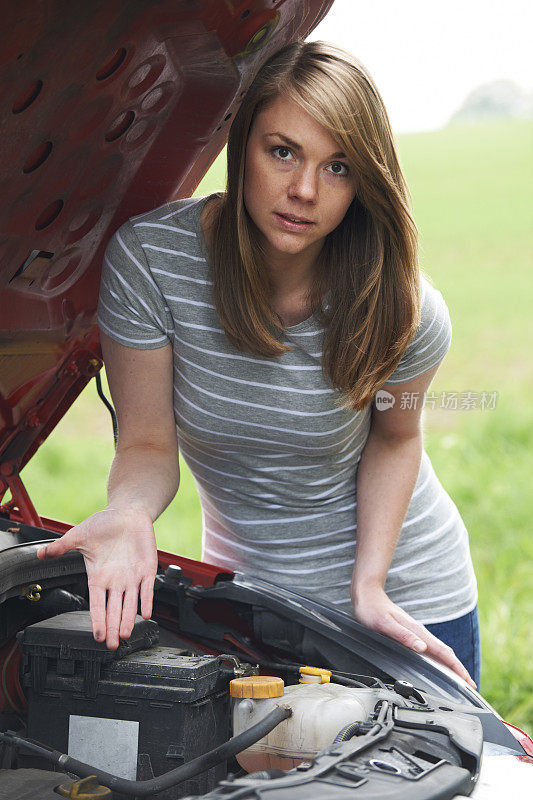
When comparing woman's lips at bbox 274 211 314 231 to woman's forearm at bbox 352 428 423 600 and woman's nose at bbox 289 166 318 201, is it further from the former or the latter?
woman's forearm at bbox 352 428 423 600

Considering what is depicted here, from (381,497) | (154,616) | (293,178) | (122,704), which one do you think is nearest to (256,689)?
(122,704)

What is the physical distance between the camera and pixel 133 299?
1448mm

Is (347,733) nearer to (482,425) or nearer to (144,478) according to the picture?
(144,478)

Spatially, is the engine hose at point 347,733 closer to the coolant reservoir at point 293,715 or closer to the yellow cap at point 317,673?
the coolant reservoir at point 293,715

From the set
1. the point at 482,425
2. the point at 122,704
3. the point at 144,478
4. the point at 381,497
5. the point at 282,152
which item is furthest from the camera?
the point at 482,425

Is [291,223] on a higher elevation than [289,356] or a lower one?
higher

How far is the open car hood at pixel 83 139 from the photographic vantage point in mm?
1089

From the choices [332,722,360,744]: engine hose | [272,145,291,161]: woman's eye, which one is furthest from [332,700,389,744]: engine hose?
[272,145,291,161]: woman's eye

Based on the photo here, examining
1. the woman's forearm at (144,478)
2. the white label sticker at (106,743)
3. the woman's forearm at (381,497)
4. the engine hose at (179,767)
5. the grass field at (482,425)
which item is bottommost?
the grass field at (482,425)

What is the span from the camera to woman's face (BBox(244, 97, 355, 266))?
1.30 metres

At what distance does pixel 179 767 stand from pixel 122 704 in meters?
0.12

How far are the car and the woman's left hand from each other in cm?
7

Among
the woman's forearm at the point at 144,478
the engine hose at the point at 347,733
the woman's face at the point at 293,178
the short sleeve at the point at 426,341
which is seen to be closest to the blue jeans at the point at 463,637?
the short sleeve at the point at 426,341

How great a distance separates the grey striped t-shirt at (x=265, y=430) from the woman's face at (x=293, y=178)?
7.0 inches
